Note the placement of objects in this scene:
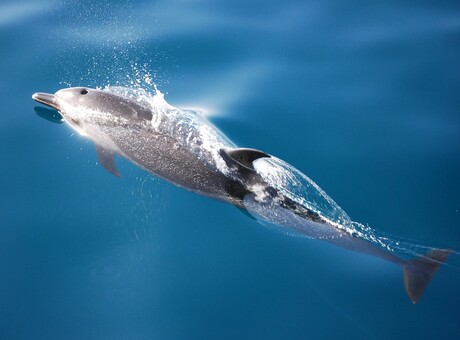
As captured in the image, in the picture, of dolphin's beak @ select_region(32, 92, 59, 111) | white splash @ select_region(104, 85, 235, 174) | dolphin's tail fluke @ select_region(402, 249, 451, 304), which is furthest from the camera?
dolphin's beak @ select_region(32, 92, 59, 111)

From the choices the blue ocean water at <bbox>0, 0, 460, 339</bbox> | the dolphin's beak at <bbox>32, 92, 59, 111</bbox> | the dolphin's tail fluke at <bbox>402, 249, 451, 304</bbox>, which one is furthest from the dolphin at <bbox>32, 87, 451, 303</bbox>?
the dolphin's beak at <bbox>32, 92, 59, 111</bbox>

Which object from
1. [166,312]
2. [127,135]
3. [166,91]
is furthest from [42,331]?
[166,91]

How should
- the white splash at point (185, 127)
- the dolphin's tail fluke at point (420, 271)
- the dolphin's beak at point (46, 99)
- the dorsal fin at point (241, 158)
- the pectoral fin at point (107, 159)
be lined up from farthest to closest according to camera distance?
the dolphin's beak at point (46, 99), the pectoral fin at point (107, 159), the white splash at point (185, 127), the dorsal fin at point (241, 158), the dolphin's tail fluke at point (420, 271)

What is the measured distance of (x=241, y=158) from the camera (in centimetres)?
482

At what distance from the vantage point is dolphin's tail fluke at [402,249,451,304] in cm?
431

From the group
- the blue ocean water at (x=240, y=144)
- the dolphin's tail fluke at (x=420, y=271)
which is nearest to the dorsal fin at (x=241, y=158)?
the blue ocean water at (x=240, y=144)

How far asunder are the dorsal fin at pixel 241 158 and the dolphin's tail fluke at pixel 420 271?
204 centimetres

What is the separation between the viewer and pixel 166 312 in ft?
14.6

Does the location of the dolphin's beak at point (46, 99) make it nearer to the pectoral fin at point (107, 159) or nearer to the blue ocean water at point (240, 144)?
the blue ocean water at point (240, 144)

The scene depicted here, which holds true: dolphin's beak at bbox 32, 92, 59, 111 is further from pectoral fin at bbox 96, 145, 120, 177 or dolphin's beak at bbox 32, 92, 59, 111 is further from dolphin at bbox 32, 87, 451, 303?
pectoral fin at bbox 96, 145, 120, 177

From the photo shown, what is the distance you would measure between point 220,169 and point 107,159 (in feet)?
5.63

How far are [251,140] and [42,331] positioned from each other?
3514mm

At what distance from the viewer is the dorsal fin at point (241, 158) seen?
4676 millimetres

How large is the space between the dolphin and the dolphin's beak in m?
0.59
